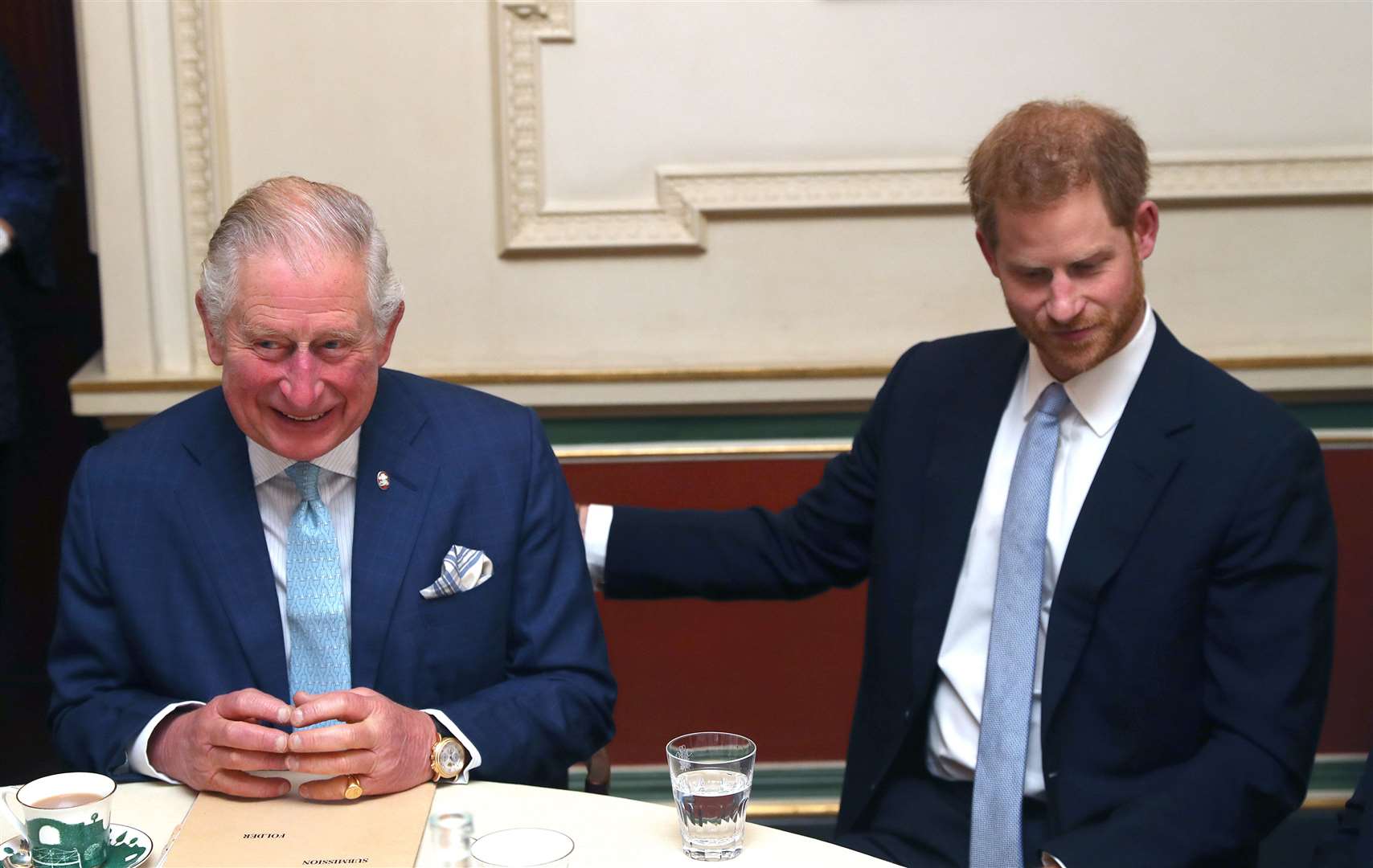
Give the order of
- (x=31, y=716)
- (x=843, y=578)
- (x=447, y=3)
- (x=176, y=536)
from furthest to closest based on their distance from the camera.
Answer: (x=31, y=716), (x=447, y=3), (x=843, y=578), (x=176, y=536)

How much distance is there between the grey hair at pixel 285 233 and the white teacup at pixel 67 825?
593 millimetres

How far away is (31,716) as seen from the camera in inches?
152

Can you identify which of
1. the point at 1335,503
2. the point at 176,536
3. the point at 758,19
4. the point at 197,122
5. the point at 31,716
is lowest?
the point at 31,716

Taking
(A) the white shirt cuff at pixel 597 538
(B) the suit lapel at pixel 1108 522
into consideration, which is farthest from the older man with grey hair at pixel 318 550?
(B) the suit lapel at pixel 1108 522

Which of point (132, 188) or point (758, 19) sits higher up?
point (758, 19)

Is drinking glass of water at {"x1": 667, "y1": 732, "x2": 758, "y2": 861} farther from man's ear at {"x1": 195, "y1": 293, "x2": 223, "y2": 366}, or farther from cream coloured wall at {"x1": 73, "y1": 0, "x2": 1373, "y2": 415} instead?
cream coloured wall at {"x1": 73, "y1": 0, "x2": 1373, "y2": 415}

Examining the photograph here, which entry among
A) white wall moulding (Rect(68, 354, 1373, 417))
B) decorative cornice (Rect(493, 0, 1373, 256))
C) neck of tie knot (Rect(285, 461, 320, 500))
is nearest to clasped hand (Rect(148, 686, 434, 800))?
neck of tie knot (Rect(285, 461, 320, 500))

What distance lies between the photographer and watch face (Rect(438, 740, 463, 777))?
164 cm

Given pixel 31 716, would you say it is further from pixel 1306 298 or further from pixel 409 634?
pixel 1306 298

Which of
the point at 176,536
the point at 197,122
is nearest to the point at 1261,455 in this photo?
the point at 176,536

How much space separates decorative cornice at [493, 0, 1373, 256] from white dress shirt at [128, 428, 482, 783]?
126 cm

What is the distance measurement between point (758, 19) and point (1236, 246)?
1.14 metres

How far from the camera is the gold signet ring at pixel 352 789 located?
1.56 m

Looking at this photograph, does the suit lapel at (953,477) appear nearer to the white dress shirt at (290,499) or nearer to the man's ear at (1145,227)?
the man's ear at (1145,227)
